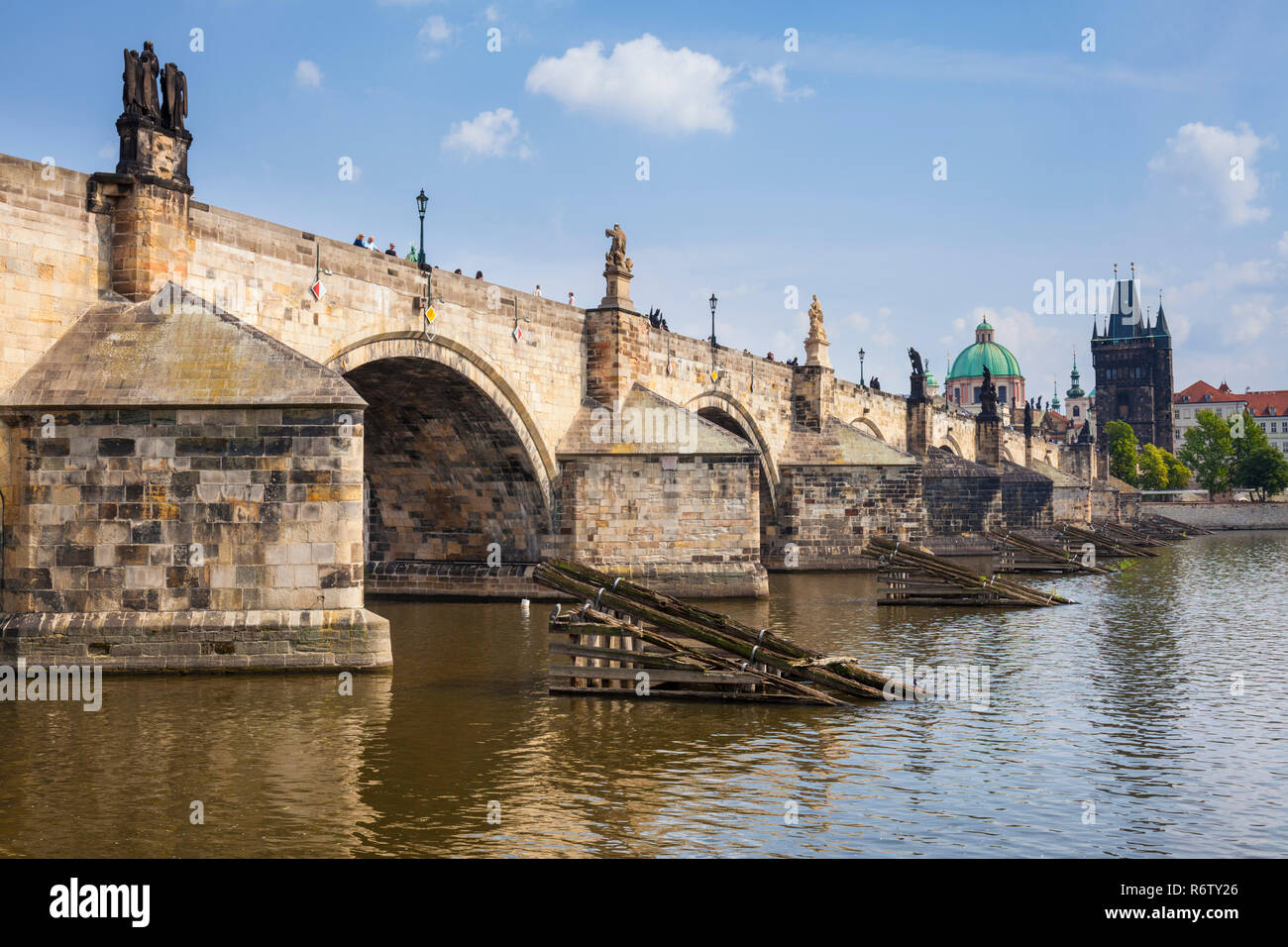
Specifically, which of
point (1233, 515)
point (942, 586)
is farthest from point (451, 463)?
point (1233, 515)

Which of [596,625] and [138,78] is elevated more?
[138,78]

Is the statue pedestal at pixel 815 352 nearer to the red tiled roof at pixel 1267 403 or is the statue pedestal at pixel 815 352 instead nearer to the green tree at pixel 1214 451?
the green tree at pixel 1214 451

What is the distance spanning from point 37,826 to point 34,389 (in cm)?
821

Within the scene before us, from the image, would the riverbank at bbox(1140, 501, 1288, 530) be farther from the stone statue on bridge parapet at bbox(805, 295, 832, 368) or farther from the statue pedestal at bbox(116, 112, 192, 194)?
the statue pedestal at bbox(116, 112, 192, 194)

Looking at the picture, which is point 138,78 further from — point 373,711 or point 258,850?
point 258,850

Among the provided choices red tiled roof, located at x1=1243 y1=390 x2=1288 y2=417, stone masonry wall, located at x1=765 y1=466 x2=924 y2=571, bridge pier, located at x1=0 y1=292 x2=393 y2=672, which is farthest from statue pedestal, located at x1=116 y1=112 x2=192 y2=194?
red tiled roof, located at x1=1243 y1=390 x2=1288 y2=417

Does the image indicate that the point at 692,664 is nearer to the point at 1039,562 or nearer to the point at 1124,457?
the point at 1039,562

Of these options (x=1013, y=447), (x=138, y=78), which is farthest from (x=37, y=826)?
(x=1013, y=447)

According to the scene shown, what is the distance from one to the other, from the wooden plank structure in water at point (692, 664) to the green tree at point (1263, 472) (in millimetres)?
99607

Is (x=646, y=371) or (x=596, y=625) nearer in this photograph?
(x=596, y=625)

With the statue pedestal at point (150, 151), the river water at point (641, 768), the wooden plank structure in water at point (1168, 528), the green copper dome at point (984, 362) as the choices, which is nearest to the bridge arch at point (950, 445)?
the wooden plank structure in water at point (1168, 528)

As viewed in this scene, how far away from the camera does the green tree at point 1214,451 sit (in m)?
106
